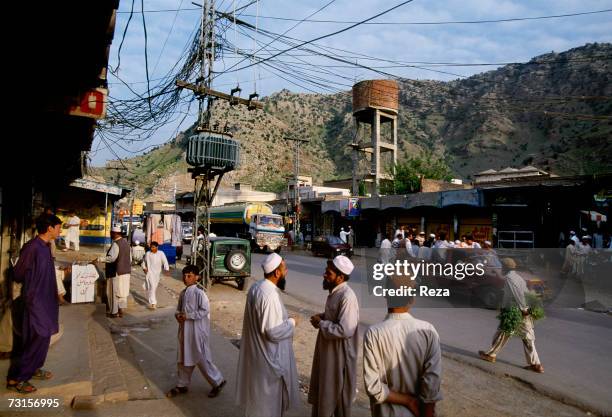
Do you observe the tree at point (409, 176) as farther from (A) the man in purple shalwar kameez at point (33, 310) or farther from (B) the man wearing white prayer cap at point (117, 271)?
(A) the man in purple shalwar kameez at point (33, 310)

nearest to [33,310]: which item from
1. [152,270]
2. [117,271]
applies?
[117,271]

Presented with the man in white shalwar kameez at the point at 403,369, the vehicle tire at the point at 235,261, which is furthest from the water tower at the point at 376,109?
the man in white shalwar kameez at the point at 403,369

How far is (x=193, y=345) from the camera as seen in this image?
5.03m

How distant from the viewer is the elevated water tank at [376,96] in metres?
45.2

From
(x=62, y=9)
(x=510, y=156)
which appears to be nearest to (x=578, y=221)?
(x=62, y=9)

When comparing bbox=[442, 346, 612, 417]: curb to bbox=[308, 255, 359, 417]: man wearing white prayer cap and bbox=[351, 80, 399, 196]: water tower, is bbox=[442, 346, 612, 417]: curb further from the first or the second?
bbox=[351, 80, 399, 196]: water tower

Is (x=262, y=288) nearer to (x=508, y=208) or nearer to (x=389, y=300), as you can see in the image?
(x=389, y=300)

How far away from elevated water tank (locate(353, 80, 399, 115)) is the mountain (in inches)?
662

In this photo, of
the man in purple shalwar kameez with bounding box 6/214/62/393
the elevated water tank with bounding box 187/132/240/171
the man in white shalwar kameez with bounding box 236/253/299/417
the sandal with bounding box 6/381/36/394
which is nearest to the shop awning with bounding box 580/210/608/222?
the elevated water tank with bounding box 187/132/240/171

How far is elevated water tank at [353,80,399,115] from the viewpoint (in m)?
45.2

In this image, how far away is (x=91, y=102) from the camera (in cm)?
454

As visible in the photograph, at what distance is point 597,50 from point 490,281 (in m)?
96.3

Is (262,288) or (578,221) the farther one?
(578,221)

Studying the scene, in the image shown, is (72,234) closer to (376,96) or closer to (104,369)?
(104,369)
